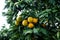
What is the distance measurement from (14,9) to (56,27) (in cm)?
39

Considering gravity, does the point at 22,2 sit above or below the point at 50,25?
above

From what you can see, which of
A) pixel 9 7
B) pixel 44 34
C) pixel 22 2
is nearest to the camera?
pixel 44 34

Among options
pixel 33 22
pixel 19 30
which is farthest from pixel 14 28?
pixel 33 22

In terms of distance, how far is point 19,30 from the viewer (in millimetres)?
1236

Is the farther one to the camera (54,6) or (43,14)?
(54,6)

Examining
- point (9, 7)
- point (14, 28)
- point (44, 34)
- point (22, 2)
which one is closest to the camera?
point (44, 34)

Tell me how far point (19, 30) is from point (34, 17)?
140 millimetres

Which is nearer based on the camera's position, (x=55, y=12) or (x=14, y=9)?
(x=55, y=12)

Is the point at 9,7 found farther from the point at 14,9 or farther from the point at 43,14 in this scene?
the point at 43,14

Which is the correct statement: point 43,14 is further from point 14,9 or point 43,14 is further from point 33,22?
point 14,9

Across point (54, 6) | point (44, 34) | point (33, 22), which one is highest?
point (54, 6)

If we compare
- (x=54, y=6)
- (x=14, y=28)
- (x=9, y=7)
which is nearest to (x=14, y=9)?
(x=9, y=7)

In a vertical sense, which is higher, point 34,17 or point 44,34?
point 34,17

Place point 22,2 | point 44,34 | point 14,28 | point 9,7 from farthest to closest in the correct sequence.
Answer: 1. point 9,7
2. point 22,2
3. point 14,28
4. point 44,34
